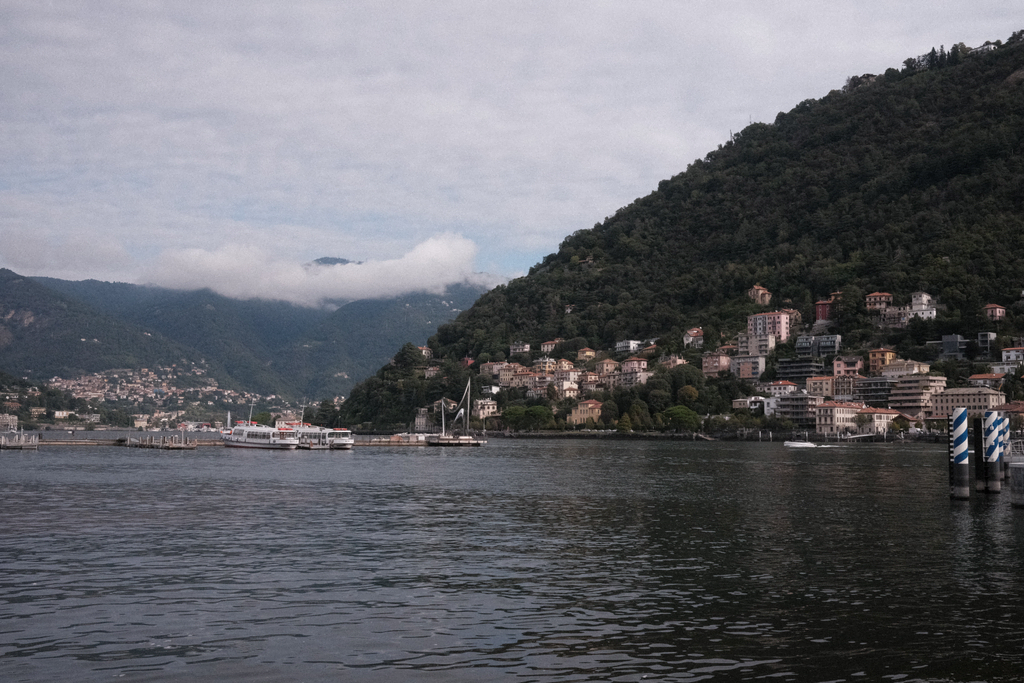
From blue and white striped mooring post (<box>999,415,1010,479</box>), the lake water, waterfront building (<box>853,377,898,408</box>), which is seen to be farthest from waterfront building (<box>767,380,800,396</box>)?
the lake water

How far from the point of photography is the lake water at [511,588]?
1551 centimetres

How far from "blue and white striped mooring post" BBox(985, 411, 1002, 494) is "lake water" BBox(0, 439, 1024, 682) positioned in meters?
1.62

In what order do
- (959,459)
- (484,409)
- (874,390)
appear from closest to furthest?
1. (959,459)
2. (874,390)
3. (484,409)

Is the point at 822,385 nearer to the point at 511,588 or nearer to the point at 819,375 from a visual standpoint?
the point at 819,375

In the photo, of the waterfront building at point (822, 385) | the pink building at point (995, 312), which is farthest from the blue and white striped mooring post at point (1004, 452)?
the pink building at point (995, 312)

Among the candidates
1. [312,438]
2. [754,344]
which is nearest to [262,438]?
[312,438]

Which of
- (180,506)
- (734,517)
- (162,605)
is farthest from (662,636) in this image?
(180,506)

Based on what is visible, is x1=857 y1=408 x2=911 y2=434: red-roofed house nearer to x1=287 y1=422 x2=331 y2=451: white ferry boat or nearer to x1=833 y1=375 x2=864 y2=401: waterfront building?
x1=833 y1=375 x2=864 y2=401: waterfront building

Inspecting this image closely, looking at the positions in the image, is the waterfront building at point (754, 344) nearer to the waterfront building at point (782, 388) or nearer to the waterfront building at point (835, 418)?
the waterfront building at point (782, 388)

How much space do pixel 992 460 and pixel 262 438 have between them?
92.8 metres

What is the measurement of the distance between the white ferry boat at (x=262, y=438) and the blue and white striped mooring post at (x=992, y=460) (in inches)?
3276

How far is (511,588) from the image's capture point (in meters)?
21.8

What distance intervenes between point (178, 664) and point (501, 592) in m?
8.09

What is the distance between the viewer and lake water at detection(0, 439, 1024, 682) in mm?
15508
